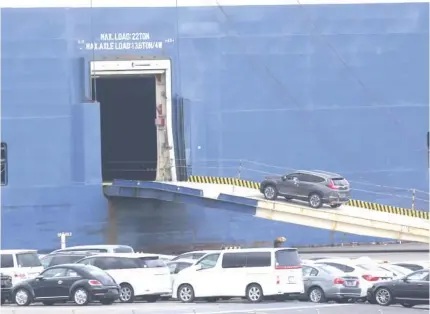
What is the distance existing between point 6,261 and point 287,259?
24.1ft

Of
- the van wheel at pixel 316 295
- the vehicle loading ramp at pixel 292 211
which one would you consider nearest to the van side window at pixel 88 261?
the van wheel at pixel 316 295

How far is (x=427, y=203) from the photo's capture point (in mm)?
42688

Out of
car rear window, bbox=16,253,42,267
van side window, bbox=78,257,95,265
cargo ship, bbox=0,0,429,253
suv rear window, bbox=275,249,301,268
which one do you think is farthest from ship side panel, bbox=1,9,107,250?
suv rear window, bbox=275,249,301,268

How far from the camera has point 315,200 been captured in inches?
1473

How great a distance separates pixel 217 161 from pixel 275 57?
431 cm

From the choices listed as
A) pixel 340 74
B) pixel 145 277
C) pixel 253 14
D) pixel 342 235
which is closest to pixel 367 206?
pixel 342 235

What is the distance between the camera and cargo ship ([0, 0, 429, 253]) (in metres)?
40.0

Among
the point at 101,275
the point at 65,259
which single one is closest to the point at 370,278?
the point at 101,275

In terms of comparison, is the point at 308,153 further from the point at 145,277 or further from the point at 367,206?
the point at 145,277

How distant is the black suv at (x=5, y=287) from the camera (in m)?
27.7

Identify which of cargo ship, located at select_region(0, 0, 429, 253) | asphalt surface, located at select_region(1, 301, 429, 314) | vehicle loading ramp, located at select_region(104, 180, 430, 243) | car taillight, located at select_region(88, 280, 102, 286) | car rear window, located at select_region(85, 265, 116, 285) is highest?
cargo ship, located at select_region(0, 0, 429, 253)

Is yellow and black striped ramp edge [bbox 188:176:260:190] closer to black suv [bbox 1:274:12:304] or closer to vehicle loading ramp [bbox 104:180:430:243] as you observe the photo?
vehicle loading ramp [bbox 104:180:430:243]

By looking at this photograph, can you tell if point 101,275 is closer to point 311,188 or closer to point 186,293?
point 186,293

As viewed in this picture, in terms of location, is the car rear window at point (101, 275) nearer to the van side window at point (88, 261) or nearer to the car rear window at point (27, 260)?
the van side window at point (88, 261)
